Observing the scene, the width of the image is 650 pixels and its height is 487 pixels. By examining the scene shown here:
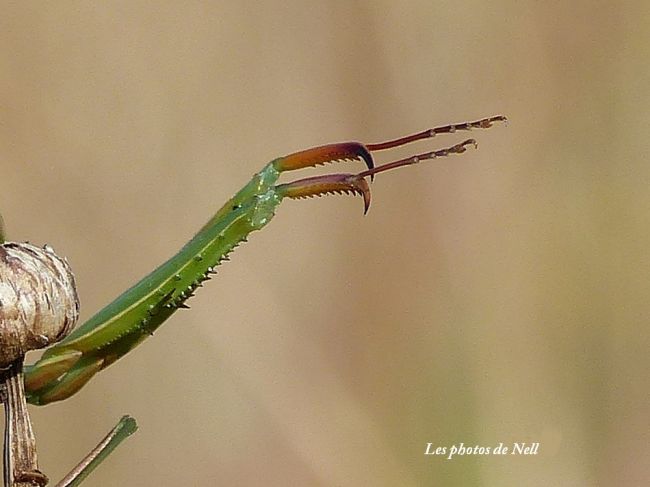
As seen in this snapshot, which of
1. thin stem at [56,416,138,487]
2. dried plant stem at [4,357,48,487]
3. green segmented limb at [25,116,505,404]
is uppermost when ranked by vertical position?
green segmented limb at [25,116,505,404]

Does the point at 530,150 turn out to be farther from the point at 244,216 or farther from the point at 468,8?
the point at 244,216

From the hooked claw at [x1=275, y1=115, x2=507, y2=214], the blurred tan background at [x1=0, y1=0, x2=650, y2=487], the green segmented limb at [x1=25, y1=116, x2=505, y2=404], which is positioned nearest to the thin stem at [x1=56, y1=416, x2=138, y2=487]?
the green segmented limb at [x1=25, y1=116, x2=505, y2=404]

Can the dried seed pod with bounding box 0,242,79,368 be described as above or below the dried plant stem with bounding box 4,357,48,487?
above

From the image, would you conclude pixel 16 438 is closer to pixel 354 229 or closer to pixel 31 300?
pixel 31 300

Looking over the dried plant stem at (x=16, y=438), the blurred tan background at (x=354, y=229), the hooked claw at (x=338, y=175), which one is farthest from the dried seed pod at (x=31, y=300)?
the blurred tan background at (x=354, y=229)

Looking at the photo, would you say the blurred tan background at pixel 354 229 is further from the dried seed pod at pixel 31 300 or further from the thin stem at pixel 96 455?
the dried seed pod at pixel 31 300

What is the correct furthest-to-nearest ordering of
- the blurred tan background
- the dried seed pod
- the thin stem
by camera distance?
1. the blurred tan background
2. the thin stem
3. the dried seed pod

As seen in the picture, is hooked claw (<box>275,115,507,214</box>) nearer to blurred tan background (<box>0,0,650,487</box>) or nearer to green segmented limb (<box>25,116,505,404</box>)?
green segmented limb (<box>25,116,505,404</box>)
